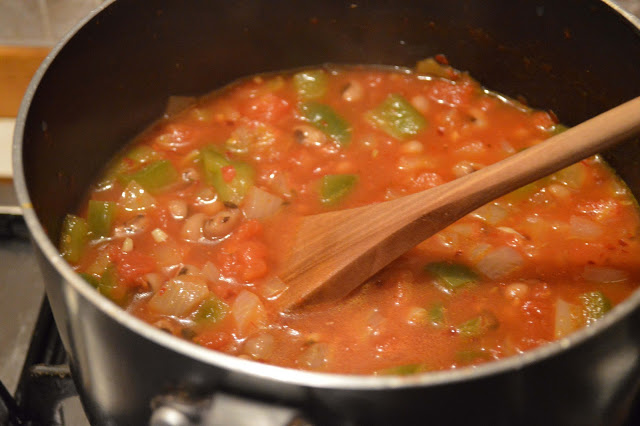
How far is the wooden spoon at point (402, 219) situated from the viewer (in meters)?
1.66

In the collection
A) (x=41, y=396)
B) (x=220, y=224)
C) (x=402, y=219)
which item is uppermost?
(x=402, y=219)

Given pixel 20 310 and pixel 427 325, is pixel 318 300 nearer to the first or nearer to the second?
pixel 427 325

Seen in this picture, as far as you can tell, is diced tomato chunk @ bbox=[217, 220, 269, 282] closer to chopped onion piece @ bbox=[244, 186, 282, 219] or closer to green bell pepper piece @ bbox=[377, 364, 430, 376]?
chopped onion piece @ bbox=[244, 186, 282, 219]

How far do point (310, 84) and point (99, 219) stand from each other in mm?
998

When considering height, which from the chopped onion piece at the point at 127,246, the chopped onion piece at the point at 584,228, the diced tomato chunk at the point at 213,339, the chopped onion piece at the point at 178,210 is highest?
the chopped onion piece at the point at 584,228

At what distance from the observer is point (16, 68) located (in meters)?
2.84

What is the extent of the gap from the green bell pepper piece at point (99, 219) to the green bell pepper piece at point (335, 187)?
694mm

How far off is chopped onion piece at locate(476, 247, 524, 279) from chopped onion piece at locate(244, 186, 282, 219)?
0.68m

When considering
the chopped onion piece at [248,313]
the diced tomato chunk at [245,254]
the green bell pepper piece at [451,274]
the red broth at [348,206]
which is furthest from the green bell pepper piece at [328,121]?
the chopped onion piece at [248,313]

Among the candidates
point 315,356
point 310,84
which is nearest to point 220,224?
point 315,356

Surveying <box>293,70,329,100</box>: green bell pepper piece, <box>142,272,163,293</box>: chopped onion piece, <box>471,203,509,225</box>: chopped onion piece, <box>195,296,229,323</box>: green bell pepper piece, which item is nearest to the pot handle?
<box>195,296,229,323</box>: green bell pepper piece

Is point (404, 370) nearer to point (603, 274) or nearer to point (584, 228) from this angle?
point (603, 274)

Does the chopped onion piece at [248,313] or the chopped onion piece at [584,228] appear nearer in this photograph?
the chopped onion piece at [248,313]

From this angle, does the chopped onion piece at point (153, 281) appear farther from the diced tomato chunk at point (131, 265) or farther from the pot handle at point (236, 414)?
the pot handle at point (236, 414)
